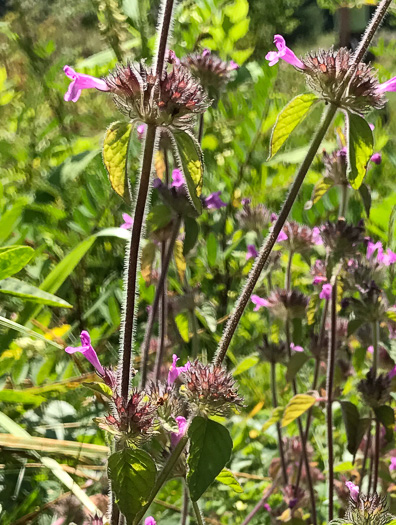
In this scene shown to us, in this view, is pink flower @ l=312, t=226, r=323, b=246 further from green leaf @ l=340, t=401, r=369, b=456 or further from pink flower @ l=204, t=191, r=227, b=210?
green leaf @ l=340, t=401, r=369, b=456

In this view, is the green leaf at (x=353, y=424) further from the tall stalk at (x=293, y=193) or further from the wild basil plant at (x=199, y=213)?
the tall stalk at (x=293, y=193)

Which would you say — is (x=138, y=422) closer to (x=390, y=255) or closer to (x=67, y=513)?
(x=67, y=513)

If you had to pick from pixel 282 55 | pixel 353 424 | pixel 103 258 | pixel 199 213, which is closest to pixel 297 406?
pixel 353 424

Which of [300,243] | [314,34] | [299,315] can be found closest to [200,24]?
[300,243]

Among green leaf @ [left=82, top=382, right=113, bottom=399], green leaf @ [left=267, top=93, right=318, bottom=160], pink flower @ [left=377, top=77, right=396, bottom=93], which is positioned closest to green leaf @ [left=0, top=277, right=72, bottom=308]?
green leaf @ [left=82, top=382, right=113, bottom=399]

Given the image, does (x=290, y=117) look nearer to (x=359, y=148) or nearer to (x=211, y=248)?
(x=359, y=148)

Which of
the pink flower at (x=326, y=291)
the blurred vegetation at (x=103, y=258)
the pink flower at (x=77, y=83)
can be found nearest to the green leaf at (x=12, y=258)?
the blurred vegetation at (x=103, y=258)
